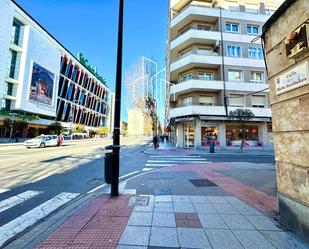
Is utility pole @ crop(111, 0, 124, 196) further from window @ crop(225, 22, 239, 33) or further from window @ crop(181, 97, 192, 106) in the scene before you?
window @ crop(225, 22, 239, 33)

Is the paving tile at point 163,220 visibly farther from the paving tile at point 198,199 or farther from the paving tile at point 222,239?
the paving tile at point 198,199

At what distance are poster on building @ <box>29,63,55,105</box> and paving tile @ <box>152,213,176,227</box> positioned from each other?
1885 inches

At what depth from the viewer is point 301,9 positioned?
3.30 m

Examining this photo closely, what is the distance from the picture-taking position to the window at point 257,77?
81.3 feet

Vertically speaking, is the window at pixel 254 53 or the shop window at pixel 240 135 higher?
the window at pixel 254 53

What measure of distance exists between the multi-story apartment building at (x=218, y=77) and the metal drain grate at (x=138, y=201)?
59.6ft

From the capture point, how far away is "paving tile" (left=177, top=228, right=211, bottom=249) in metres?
3.05

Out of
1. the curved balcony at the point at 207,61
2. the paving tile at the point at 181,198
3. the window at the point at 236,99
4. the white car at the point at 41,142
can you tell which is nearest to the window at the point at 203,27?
the curved balcony at the point at 207,61

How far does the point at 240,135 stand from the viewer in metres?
24.8

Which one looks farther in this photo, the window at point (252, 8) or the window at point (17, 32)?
the window at point (17, 32)

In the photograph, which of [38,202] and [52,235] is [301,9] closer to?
[52,235]

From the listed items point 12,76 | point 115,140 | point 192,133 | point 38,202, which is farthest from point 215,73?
point 12,76

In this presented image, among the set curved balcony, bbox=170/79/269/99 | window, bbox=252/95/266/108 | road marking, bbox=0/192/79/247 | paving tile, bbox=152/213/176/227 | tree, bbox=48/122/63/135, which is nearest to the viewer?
road marking, bbox=0/192/79/247

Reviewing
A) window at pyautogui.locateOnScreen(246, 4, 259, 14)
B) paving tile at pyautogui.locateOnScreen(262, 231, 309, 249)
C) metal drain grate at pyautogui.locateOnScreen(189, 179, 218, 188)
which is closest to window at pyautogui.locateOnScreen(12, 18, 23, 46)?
window at pyautogui.locateOnScreen(246, 4, 259, 14)
